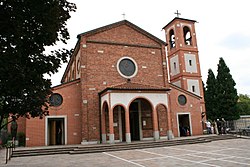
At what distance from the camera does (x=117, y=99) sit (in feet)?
55.1

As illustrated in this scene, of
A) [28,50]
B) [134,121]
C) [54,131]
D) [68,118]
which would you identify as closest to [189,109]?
[134,121]

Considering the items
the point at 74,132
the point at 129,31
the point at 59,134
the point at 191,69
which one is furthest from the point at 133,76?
the point at 191,69

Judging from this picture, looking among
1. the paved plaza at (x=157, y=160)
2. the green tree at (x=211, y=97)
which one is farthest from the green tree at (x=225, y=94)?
the paved plaza at (x=157, y=160)

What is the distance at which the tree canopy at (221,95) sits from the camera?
3500 centimetres

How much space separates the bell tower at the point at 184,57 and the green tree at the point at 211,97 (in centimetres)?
1135

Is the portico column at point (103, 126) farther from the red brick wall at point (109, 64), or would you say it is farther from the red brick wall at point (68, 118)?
the red brick wall at point (68, 118)

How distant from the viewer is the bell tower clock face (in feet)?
65.1

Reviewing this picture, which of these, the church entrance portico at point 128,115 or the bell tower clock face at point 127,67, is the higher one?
the bell tower clock face at point 127,67

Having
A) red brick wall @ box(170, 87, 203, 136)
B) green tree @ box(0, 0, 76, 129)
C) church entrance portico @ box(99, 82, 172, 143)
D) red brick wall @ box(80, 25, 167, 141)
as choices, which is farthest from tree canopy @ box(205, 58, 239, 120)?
green tree @ box(0, 0, 76, 129)

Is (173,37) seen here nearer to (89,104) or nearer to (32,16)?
(89,104)

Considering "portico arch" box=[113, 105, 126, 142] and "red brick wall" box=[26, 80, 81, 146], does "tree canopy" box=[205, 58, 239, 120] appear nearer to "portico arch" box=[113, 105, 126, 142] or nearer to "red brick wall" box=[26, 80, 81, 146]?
"portico arch" box=[113, 105, 126, 142]

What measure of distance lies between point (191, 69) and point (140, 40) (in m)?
9.22

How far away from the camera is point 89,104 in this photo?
18094 millimetres

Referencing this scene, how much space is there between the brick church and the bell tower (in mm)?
4512
